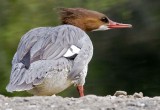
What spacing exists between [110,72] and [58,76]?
7.00m

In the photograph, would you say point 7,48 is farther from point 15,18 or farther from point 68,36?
point 68,36

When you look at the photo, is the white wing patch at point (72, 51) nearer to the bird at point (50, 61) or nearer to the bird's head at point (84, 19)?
the bird at point (50, 61)

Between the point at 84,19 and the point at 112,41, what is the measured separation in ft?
21.6

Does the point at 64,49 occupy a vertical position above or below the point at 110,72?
above

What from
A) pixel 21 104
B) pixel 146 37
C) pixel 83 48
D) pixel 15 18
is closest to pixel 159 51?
pixel 146 37

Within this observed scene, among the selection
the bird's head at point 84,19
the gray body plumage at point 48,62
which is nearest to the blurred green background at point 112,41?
the bird's head at point 84,19

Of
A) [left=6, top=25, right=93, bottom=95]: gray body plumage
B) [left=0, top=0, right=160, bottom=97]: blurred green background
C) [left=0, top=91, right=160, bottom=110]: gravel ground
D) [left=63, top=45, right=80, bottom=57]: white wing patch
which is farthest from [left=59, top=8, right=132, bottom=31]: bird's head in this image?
[left=0, top=91, right=160, bottom=110]: gravel ground

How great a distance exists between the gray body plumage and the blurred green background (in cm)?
223

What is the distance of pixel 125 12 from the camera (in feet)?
50.9

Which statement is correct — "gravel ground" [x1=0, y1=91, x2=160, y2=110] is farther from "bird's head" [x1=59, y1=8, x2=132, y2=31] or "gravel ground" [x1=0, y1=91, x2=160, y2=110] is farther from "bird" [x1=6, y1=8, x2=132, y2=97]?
"bird's head" [x1=59, y1=8, x2=132, y2=31]

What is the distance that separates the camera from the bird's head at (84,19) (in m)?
9.71

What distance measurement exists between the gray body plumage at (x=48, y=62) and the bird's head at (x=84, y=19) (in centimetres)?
105

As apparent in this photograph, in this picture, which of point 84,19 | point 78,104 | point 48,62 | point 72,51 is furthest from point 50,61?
point 84,19

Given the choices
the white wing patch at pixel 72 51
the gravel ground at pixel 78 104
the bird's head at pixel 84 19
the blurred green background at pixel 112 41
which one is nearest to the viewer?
the gravel ground at pixel 78 104
